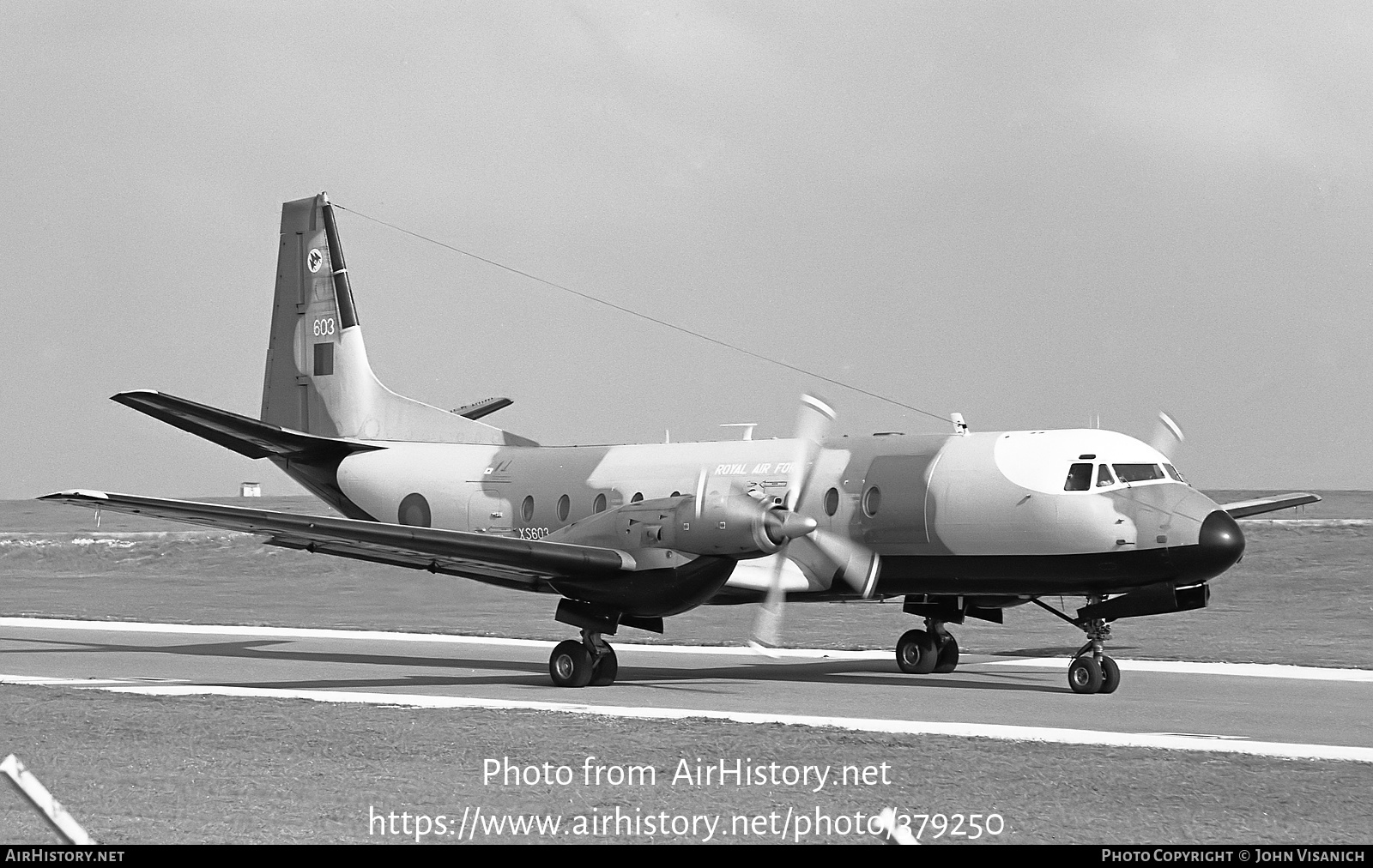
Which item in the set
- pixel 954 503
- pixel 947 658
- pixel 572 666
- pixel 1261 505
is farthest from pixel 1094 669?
pixel 572 666

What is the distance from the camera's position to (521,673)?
73.5 ft

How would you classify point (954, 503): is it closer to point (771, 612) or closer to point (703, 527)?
point (771, 612)

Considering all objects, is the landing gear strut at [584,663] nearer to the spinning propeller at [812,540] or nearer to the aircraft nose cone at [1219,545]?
the spinning propeller at [812,540]

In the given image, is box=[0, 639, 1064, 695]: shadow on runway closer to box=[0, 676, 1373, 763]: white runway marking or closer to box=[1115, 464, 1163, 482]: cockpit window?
box=[0, 676, 1373, 763]: white runway marking

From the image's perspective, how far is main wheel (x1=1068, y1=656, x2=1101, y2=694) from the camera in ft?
61.9

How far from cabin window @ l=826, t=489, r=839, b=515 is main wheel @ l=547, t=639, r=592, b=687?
3.98 meters

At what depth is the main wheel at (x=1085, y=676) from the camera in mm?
18859

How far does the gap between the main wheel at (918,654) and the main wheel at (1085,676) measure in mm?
3326

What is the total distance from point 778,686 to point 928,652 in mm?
3137

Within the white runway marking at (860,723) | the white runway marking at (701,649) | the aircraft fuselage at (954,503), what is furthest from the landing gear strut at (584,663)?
the white runway marking at (701,649)

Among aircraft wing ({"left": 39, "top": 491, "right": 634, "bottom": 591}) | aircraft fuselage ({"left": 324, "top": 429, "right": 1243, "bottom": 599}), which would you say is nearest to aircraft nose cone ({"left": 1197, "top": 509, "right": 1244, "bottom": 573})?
aircraft fuselage ({"left": 324, "top": 429, "right": 1243, "bottom": 599})

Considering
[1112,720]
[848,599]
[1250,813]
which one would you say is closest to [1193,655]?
[848,599]

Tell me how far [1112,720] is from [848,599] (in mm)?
5437
